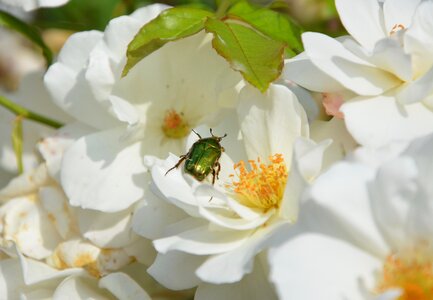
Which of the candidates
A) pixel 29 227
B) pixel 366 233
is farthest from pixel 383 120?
pixel 29 227

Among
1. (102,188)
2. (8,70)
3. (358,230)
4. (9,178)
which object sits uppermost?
(358,230)

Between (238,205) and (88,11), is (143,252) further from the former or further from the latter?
(88,11)

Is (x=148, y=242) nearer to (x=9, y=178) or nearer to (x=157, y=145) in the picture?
(x=157, y=145)


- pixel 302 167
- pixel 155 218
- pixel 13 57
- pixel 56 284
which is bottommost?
pixel 13 57

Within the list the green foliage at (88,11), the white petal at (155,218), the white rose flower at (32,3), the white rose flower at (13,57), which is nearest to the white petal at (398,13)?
the white petal at (155,218)

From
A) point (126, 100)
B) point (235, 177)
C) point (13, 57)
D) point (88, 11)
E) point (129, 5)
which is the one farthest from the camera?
point (13, 57)

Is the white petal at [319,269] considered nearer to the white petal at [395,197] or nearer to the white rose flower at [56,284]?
the white petal at [395,197]

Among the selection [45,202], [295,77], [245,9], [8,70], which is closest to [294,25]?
[245,9]
